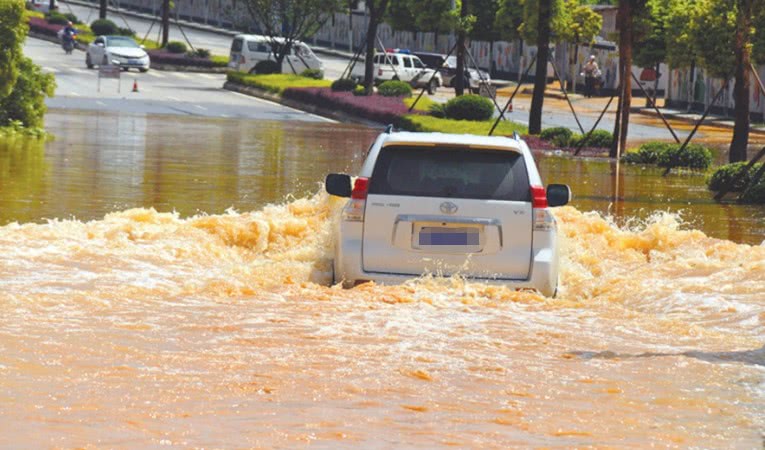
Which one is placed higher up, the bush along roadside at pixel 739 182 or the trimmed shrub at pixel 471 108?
the trimmed shrub at pixel 471 108

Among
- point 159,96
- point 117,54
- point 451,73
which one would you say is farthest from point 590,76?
point 159,96

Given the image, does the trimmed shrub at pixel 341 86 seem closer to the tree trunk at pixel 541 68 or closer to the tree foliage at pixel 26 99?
the tree trunk at pixel 541 68

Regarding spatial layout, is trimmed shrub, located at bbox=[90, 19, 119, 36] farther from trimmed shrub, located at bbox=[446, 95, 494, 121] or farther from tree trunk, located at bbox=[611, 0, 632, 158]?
tree trunk, located at bbox=[611, 0, 632, 158]

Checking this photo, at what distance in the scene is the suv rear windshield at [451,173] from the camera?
11.9 metres

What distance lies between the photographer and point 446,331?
446 inches

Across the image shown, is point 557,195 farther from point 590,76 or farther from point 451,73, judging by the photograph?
point 451,73

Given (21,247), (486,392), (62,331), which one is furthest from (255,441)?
(21,247)

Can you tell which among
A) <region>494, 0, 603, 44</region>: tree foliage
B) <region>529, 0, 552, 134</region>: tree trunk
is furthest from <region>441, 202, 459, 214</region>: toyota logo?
<region>494, 0, 603, 44</region>: tree foliage

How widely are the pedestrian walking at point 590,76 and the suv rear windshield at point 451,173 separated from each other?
Result: 50232mm

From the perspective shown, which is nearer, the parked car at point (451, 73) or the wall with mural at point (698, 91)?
the wall with mural at point (698, 91)

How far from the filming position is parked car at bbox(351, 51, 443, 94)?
63.6 meters

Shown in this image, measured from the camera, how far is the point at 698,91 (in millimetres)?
56594

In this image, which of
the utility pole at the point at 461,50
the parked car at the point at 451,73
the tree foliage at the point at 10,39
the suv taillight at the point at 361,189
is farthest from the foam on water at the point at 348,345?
the parked car at the point at 451,73

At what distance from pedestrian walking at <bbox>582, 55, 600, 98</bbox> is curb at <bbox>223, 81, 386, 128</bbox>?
47.4 ft
